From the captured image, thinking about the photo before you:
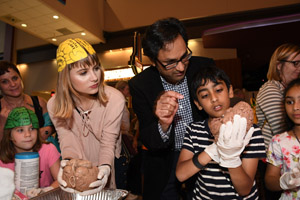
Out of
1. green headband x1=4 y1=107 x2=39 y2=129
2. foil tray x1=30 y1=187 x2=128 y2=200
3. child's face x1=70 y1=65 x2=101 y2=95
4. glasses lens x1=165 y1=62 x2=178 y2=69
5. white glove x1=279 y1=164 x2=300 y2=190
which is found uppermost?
glasses lens x1=165 y1=62 x2=178 y2=69

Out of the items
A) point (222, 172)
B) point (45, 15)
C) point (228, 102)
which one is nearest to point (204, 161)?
point (222, 172)

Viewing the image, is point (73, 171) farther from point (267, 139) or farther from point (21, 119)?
point (267, 139)

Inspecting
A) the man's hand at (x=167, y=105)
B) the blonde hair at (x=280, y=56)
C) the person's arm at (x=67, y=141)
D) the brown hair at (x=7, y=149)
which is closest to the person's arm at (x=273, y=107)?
the blonde hair at (x=280, y=56)

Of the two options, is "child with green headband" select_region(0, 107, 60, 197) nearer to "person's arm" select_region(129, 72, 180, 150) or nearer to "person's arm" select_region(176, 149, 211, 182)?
"person's arm" select_region(129, 72, 180, 150)

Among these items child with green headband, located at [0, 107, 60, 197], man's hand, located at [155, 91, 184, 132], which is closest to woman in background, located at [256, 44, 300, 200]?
man's hand, located at [155, 91, 184, 132]

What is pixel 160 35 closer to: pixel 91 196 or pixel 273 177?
pixel 91 196

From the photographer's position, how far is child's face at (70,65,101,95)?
1543 mm

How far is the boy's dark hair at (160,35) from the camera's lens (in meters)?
1.58

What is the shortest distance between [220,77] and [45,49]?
953cm

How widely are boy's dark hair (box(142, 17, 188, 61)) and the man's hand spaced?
0.42 metres

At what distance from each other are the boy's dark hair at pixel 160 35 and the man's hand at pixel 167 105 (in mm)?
419

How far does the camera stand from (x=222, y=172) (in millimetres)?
1355

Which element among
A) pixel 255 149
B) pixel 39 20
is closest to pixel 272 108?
pixel 255 149

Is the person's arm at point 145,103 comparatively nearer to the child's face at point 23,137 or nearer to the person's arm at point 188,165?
the person's arm at point 188,165
